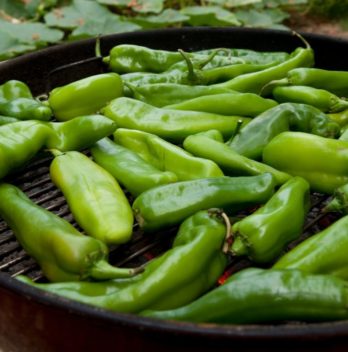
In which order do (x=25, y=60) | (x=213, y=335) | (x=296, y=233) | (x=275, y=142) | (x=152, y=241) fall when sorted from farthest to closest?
(x=25, y=60)
(x=275, y=142)
(x=152, y=241)
(x=296, y=233)
(x=213, y=335)

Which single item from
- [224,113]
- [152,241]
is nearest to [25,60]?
[224,113]

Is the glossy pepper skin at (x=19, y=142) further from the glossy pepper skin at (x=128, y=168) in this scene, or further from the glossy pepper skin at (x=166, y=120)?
the glossy pepper skin at (x=166, y=120)

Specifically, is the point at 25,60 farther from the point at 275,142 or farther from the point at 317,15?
the point at 317,15

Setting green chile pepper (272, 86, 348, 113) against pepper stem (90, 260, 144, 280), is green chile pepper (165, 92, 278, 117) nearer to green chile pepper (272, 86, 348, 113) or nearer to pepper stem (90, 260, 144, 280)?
green chile pepper (272, 86, 348, 113)

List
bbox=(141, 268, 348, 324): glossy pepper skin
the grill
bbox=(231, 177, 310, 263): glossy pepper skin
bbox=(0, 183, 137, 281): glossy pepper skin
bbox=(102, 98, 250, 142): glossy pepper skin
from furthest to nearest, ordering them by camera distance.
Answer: bbox=(102, 98, 250, 142): glossy pepper skin → bbox=(231, 177, 310, 263): glossy pepper skin → bbox=(0, 183, 137, 281): glossy pepper skin → bbox=(141, 268, 348, 324): glossy pepper skin → the grill

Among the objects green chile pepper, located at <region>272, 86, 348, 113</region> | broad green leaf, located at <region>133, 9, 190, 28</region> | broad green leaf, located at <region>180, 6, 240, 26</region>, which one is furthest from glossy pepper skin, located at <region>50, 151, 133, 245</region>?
broad green leaf, located at <region>180, 6, 240, 26</region>

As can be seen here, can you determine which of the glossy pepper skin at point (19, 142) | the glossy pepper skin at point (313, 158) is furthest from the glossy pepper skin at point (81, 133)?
the glossy pepper skin at point (313, 158)
